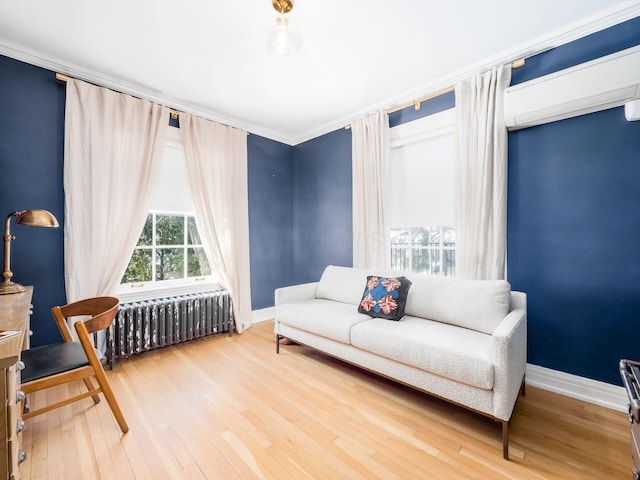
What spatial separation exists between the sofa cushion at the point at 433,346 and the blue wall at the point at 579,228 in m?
0.77

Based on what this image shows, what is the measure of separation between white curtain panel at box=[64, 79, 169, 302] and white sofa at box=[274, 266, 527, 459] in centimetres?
171

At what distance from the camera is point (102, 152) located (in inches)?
107

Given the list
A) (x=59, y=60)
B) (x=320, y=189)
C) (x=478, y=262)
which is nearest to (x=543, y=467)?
(x=478, y=262)

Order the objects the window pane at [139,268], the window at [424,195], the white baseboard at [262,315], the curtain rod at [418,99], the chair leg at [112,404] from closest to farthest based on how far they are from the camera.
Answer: the chair leg at [112,404]
the curtain rod at [418,99]
the window at [424,195]
the window pane at [139,268]
the white baseboard at [262,315]

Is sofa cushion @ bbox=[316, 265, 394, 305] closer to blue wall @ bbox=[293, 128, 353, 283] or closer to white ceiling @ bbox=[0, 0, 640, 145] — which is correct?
blue wall @ bbox=[293, 128, 353, 283]

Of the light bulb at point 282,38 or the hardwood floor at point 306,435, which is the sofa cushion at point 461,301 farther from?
the light bulb at point 282,38

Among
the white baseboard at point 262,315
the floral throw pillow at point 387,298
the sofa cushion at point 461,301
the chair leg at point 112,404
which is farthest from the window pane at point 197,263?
the sofa cushion at point 461,301

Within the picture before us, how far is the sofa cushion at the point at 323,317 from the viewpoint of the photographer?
7.84ft

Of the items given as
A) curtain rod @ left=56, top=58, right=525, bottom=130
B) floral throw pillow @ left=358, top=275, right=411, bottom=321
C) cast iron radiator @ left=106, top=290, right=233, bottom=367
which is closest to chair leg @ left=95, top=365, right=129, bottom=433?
cast iron radiator @ left=106, top=290, right=233, bottom=367

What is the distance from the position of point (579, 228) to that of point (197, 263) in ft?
12.8

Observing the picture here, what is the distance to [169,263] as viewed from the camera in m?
3.38

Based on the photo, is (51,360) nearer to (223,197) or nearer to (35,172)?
(35,172)

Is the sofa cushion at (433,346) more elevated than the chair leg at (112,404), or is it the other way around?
the sofa cushion at (433,346)

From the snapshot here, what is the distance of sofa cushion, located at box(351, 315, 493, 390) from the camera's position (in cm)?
166
